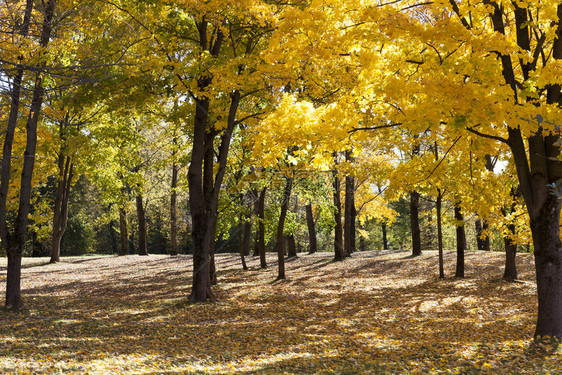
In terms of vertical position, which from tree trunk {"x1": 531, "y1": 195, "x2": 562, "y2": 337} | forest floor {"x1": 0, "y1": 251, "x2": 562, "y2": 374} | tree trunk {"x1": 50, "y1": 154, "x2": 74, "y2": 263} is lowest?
forest floor {"x1": 0, "y1": 251, "x2": 562, "y2": 374}

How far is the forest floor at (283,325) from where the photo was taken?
249 inches

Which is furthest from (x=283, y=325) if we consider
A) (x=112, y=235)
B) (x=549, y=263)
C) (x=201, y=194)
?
(x=112, y=235)

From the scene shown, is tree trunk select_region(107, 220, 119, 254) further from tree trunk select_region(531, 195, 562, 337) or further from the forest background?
tree trunk select_region(531, 195, 562, 337)

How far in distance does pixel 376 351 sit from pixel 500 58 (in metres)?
5.01

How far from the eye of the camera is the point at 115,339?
7.70 meters

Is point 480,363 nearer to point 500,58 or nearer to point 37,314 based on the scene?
point 500,58

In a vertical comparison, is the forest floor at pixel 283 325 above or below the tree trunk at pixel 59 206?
below

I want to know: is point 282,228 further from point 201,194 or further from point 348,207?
point 348,207

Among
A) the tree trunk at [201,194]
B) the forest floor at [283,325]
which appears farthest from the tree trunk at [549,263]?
the tree trunk at [201,194]

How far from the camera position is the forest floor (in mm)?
6312

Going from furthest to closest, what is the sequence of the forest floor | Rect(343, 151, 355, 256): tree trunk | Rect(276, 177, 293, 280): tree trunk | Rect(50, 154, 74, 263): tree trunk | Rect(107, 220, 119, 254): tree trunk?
Rect(107, 220, 119, 254): tree trunk, Rect(343, 151, 355, 256): tree trunk, Rect(50, 154, 74, 263): tree trunk, Rect(276, 177, 293, 280): tree trunk, the forest floor

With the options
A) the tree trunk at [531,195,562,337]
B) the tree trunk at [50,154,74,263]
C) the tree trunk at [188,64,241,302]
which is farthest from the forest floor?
the tree trunk at [50,154,74,263]

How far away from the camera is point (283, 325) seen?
9609 mm

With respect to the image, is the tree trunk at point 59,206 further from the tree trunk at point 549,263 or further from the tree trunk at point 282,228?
the tree trunk at point 549,263
